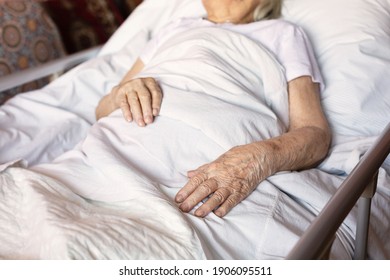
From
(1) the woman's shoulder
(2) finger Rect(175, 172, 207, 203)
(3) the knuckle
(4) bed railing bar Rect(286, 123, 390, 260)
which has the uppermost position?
Answer: (4) bed railing bar Rect(286, 123, 390, 260)

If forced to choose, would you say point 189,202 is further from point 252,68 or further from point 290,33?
point 290,33

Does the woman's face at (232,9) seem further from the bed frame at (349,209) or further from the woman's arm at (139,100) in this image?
the bed frame at (349,209)

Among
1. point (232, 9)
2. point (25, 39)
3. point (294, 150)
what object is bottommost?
point (294, 150)

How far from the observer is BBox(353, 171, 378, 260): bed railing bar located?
2.78 feet

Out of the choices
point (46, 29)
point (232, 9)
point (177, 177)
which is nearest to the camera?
point (177, 177)

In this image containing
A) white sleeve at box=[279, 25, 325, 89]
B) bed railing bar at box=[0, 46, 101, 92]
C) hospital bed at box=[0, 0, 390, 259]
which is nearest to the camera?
hospital bed at box=[0, 0, 390, 259]

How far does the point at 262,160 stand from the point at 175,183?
19 centimetres

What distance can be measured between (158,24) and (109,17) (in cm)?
62

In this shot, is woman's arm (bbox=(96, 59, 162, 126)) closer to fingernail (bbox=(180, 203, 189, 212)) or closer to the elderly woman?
the elderly woman

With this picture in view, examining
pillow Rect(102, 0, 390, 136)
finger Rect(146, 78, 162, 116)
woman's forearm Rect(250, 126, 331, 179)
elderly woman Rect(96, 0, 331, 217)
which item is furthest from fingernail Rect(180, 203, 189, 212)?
pillow Rect(102, 0, 390, 136)

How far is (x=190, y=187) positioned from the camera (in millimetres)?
1010

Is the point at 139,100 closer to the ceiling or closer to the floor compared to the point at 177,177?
closer to the ceiling

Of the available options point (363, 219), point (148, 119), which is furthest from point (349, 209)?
point (148, 119)

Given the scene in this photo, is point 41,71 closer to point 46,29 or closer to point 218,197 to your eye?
point 46,29
